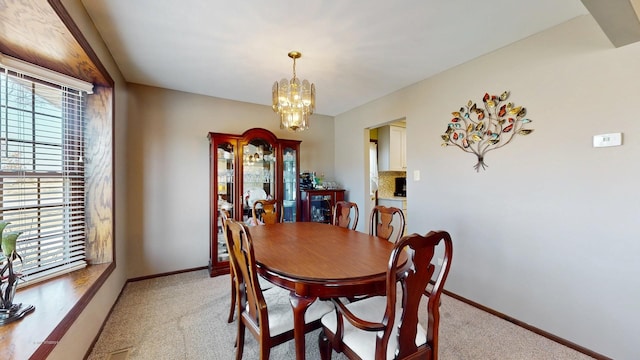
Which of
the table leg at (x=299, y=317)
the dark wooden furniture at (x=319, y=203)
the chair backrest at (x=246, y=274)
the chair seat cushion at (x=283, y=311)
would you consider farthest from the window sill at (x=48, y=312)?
the dark wooden furniture at (x=319, y=203)

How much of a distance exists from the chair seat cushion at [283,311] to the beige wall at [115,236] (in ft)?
3.68

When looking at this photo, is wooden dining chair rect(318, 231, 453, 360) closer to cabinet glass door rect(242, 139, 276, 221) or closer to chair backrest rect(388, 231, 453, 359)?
chair backrest rect(388, 231, 453, 359)

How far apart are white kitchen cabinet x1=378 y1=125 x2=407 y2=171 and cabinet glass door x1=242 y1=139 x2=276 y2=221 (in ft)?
7.10

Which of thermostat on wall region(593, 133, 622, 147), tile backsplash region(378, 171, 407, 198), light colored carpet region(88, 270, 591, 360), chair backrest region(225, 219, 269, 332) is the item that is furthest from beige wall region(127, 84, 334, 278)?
thermostat on wall region(593, 133, 622, 147)

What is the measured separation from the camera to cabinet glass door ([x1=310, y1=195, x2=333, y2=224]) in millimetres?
4125

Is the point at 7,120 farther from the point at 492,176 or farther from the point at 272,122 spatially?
the point at 492,176

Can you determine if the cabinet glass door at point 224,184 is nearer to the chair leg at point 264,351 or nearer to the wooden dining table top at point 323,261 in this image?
the wooden dining table top at point 323,261

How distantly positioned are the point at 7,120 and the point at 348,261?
2263 mm

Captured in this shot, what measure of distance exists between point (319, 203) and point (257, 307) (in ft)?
9.33

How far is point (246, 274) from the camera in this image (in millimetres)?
1480

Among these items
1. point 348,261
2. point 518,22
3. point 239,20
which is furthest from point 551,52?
point 239,20

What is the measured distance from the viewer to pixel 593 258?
1869 mm

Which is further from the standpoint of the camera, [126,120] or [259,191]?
[259,191]

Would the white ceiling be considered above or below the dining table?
above
